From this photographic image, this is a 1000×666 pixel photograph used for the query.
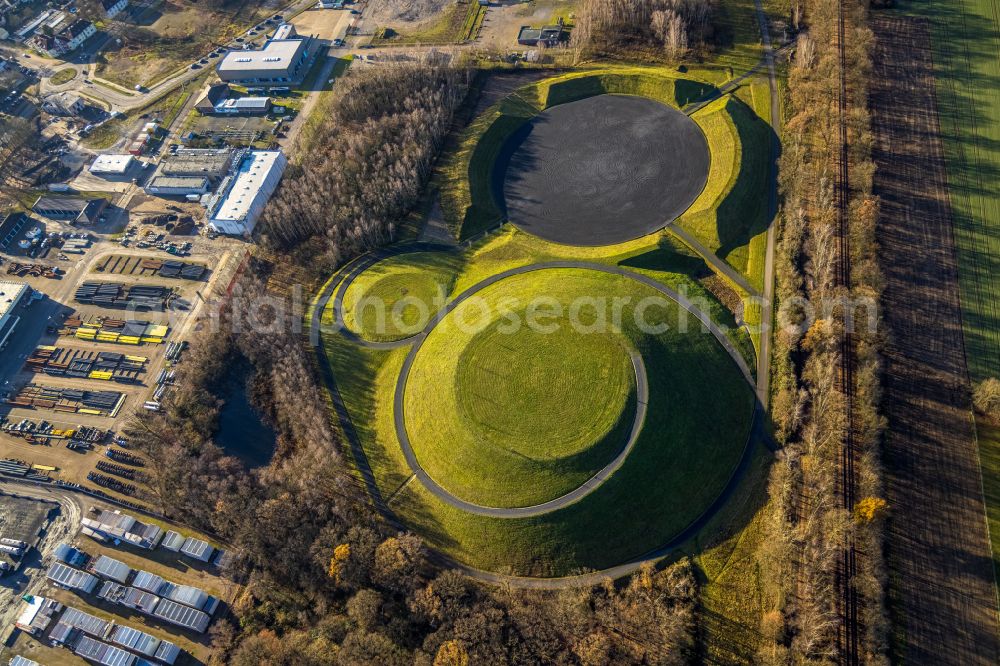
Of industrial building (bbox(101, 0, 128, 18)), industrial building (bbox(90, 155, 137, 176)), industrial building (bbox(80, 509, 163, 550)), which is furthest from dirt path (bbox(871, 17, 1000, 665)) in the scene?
industrial building (bbox(101, 0, 128, 18))

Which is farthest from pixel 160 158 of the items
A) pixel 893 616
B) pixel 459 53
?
pixel 893 616

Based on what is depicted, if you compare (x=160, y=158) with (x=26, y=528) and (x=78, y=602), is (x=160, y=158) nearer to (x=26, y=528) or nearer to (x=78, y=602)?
(x=26, y=528)

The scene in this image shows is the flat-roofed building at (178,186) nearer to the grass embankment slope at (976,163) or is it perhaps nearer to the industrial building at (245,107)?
the industrial building at (245,107)

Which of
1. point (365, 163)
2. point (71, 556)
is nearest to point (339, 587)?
point (71, 556)

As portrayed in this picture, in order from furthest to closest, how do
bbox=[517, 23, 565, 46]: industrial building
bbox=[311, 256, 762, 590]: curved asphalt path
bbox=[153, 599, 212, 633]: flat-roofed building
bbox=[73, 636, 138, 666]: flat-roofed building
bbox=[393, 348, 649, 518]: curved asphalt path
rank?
bbox=[517, 23, 565, 46]: industrial building, bbox=[393, 348, 649, 518]: curved asphalt path, bbox=[153, 599, 212, 633]: flat-roofed building, bbox=[311, 256, 762, 590]: curved asphalt path, bbox=[73, 636, 138, 666]: flat-roofed building

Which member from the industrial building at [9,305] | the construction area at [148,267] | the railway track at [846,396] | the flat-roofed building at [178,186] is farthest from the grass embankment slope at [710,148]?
the industrial building at [9,305]

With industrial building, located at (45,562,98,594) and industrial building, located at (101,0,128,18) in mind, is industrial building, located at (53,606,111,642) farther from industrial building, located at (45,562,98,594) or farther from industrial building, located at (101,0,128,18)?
industrial building, located at (101,0,128,18)
